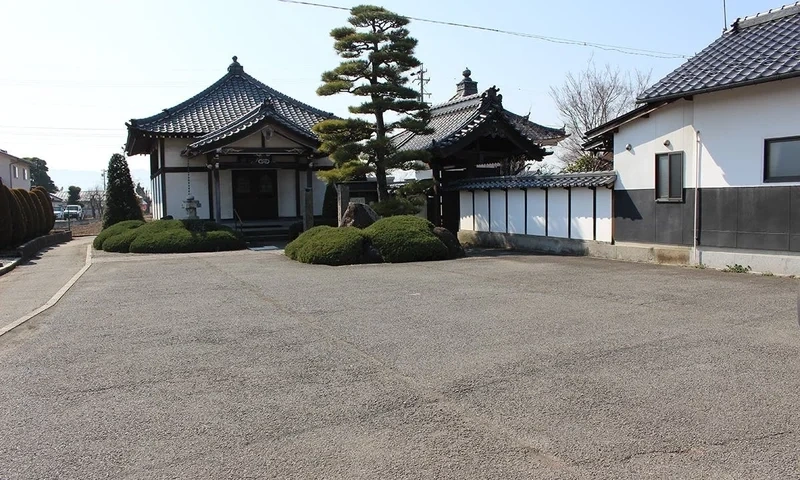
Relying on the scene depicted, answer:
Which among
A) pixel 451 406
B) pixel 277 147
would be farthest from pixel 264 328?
pixel 277 147

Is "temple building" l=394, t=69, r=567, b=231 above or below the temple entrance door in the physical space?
above

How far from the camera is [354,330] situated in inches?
267

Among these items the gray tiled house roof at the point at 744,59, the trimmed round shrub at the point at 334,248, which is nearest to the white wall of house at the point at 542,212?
the gray tiled house roof at the point at 744,59

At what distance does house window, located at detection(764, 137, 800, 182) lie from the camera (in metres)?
10.4

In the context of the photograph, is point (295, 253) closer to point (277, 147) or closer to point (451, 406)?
point (277, 147)

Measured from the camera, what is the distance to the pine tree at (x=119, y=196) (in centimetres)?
2222

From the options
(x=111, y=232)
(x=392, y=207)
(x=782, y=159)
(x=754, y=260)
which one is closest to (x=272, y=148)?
(x=111, y=232)

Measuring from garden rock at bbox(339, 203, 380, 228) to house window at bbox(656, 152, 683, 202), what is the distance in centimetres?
667

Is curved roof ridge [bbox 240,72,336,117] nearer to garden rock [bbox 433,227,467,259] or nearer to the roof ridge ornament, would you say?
the roof ridge ornament

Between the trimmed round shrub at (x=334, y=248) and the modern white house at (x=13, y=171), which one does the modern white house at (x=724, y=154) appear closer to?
the trimmed round shrub at (x=334, y=248)

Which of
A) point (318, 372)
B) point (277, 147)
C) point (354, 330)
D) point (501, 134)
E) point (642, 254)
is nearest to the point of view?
point (318, 372)

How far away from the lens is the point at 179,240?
55.4 feet

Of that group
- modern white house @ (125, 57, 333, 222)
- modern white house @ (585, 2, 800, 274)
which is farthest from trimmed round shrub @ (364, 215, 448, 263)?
modern white house @ (125, 57, 333, 222)

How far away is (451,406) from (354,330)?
2597mm
